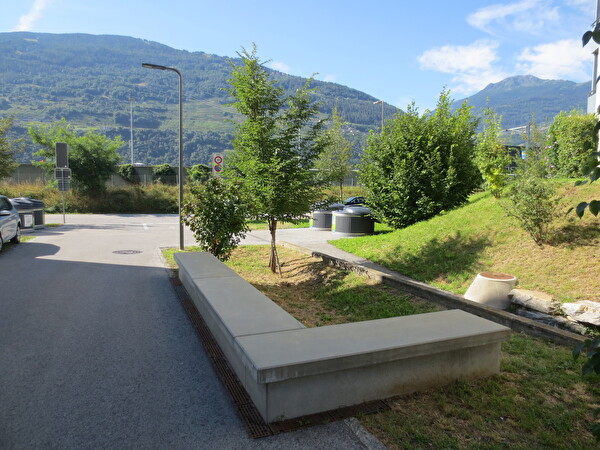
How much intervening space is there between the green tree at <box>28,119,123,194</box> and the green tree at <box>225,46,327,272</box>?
23.4 metres

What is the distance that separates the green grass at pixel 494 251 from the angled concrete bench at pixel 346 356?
3796mm

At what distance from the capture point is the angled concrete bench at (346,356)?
3.26 meters

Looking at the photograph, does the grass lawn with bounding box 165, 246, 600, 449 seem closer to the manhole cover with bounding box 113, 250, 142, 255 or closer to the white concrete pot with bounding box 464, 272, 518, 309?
the white concrete pot with bounding box 464, 272, 518, 309

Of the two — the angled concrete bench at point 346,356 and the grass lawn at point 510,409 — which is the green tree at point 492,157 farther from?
the angled concrete bench at point 346,356

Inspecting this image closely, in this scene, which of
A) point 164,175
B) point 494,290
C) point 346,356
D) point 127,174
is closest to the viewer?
point 346,356

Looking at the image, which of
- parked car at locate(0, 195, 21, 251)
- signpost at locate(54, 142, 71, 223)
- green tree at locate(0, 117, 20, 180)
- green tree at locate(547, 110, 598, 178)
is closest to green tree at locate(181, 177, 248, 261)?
parked car at locate(0, 195, 21, 251)

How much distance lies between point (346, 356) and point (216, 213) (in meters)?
7.18

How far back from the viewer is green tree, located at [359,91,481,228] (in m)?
13.5

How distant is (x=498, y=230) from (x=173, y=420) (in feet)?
29.5

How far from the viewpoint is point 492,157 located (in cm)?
1434

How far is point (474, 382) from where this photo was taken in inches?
156

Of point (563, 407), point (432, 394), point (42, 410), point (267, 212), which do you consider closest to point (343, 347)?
point (432, 394)

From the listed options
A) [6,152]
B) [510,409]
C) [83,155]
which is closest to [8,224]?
[6,152]

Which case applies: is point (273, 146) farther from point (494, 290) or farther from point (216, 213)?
point (494, 290)
